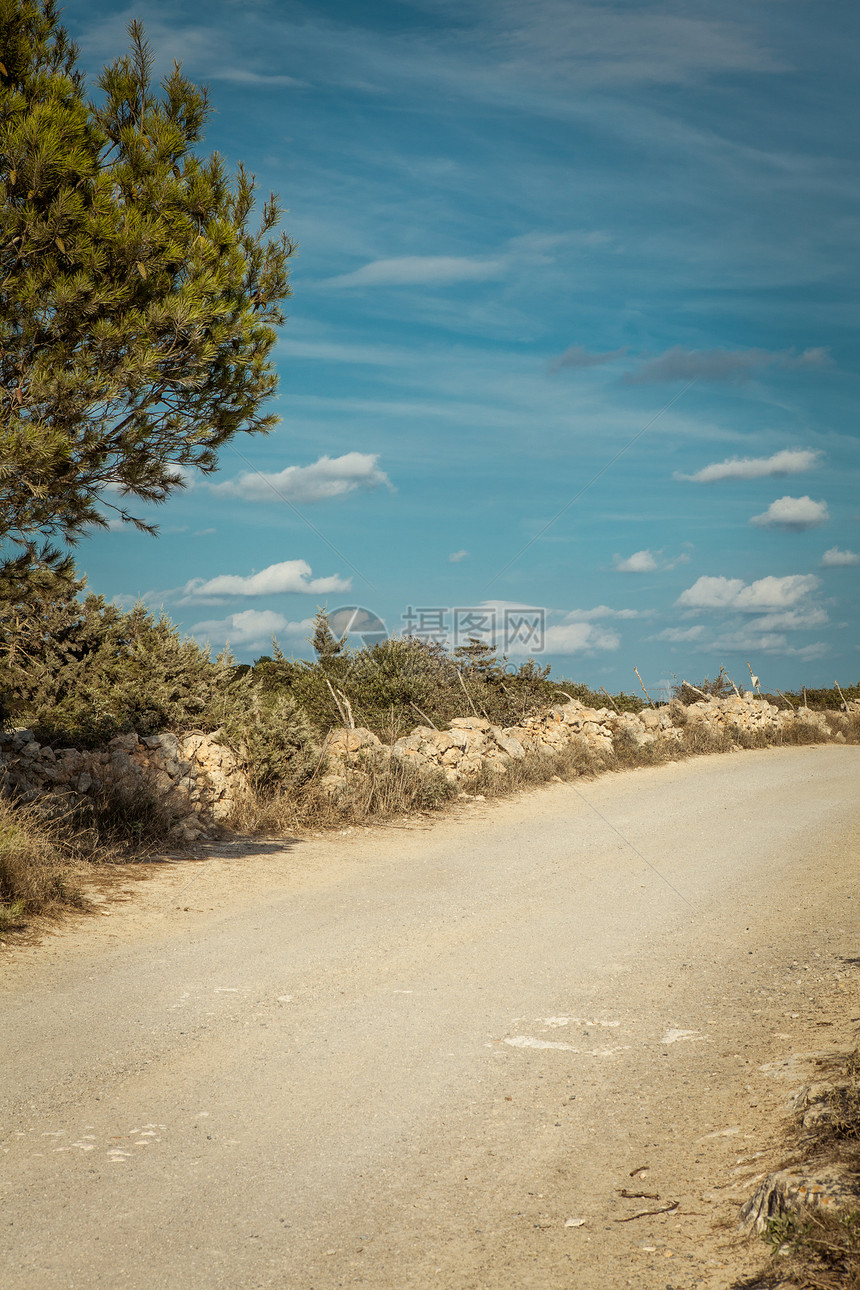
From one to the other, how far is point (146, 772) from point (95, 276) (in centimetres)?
529

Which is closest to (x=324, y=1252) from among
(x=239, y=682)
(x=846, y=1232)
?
(x=846, y=1232)

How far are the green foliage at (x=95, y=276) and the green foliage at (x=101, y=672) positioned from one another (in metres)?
5.38

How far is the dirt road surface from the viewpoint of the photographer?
9.27 ft

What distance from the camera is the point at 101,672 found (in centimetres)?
1370

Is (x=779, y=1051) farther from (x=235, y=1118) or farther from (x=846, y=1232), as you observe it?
(x=235, y=1118)

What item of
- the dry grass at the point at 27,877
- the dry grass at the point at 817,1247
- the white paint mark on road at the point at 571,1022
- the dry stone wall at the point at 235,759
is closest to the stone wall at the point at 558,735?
the dry stone wall at the point at 235,759

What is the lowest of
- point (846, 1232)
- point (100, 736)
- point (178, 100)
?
point (846, 1232)

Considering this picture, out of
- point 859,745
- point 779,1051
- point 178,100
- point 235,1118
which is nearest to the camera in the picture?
point 235,1118

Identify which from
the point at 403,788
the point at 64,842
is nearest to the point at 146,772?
the point at 64,842

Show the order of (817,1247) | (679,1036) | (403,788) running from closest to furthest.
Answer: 1. (817,1247)
2. (679,1036)
3. (403,788)

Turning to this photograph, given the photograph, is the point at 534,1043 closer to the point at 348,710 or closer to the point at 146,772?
the point at 146,772

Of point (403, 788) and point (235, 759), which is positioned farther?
point (403, 788)

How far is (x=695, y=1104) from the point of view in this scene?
3.79m

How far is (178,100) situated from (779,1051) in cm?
805
